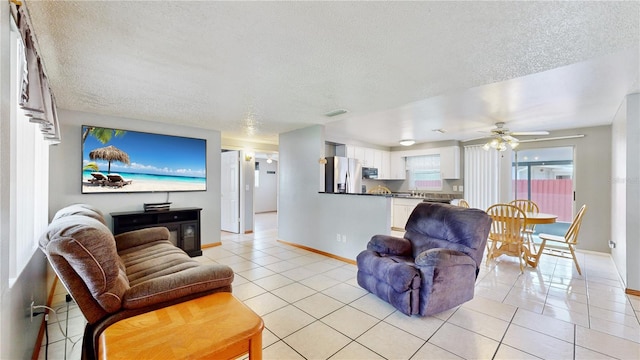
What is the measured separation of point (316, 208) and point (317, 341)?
267cm

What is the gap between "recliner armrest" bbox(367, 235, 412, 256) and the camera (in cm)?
302

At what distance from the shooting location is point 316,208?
466 centimetres

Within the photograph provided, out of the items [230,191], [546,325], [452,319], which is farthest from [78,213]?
[230,191]

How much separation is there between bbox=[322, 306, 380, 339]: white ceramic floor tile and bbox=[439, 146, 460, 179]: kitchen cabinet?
4839mm

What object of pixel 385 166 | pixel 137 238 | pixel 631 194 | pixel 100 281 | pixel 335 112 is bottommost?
pixel 137 238

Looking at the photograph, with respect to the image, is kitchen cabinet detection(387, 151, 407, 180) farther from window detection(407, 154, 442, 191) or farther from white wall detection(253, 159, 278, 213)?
white wall detection(253, 159, 278, 213)

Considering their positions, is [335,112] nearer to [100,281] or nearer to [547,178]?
[100,281]

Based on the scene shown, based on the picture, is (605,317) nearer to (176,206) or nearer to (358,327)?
(358,327)

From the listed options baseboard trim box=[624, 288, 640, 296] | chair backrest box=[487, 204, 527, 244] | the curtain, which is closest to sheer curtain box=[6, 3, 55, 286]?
the curtain

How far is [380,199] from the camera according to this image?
12.5 ft

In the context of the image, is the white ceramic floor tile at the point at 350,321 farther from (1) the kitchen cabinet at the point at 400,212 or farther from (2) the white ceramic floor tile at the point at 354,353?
(1) the kitchen cabinet at the point at 400,212

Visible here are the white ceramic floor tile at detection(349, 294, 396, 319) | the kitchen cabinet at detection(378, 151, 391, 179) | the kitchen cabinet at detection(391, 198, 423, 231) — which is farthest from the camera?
the kitchen cabinet at detection(378, 151, 391, 179)

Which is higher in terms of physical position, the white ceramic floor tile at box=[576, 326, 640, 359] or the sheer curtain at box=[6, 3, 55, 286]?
the sheer curtain at box=[6, 3, 55, 286]

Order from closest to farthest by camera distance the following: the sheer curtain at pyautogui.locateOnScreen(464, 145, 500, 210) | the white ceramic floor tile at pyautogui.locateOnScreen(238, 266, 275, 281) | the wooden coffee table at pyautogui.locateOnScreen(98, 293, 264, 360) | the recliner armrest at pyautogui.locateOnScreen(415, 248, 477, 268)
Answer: the wooden coffee table at pyautogui.locateOnScreen(98, 293, 264, 360) → the recliner armrest at pyautogui.locateOnScreen(415, 248, 477, 268) → the white ceramic floor tile at pyautogui.locateOnScreen(238, 266, 275, 281) → the sheer curtain at pyautogui.locateOnScreen(464, 145, 500, 210)
